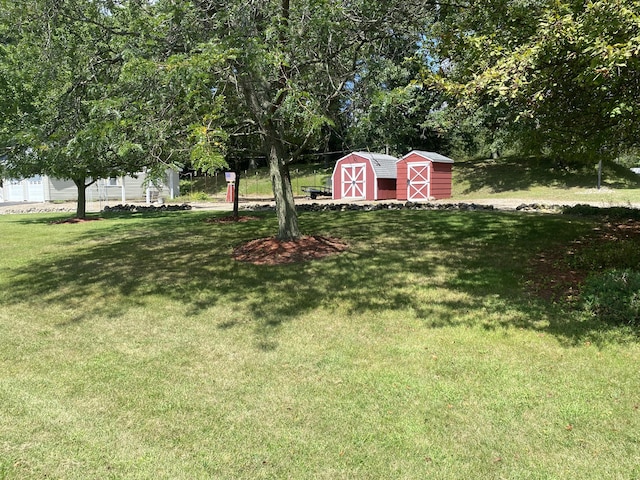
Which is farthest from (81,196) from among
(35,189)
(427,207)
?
(35,189)

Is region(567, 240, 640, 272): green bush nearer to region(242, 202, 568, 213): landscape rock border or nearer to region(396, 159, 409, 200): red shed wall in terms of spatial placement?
region(242, 202, 568, 213): landscape rock border

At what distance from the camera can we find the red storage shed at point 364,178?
1032 inches

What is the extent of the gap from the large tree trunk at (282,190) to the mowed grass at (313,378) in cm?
192

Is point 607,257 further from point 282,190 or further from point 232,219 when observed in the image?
point 232,219

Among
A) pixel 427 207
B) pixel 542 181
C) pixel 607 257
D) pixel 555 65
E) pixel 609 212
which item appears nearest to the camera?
pixel 555 65

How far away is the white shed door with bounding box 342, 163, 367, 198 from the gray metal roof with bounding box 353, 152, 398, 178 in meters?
0.60

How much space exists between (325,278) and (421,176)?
18.3m

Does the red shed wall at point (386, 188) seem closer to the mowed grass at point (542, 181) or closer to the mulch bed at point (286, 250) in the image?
the mowed grass at point (542, 181)

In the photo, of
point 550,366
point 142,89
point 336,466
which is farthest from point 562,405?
point 142,89

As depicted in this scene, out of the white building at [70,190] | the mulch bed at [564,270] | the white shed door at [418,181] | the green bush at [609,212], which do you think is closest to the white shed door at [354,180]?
the white shed door at [418,181]

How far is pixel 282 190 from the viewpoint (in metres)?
9.16

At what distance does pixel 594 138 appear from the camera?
25.2ft

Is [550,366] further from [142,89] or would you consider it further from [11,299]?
[11,299]

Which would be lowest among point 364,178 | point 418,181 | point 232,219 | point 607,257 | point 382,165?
point 607,257
